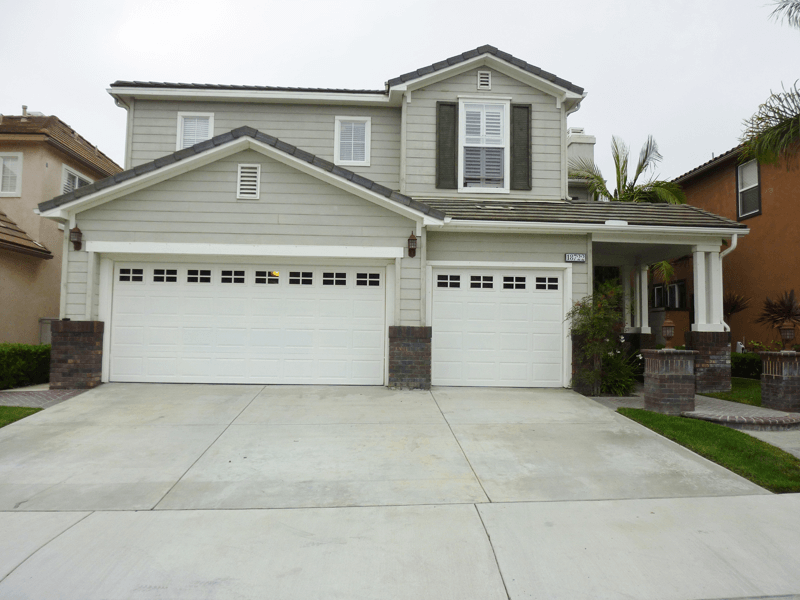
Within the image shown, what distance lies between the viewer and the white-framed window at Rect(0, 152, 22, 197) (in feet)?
45.3

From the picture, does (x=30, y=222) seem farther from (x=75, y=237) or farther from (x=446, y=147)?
(x=446, y=147)

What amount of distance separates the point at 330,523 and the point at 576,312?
269 inches

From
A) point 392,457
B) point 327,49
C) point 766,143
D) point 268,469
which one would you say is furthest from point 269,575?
point 327,49

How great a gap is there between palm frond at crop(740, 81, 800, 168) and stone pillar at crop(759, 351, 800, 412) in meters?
4.60

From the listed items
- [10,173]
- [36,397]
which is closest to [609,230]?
[36,397]

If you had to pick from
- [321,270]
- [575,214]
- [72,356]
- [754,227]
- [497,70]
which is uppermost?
[497,70]

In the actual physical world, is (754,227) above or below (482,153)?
below

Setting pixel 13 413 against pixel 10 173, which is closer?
pixel 13 413

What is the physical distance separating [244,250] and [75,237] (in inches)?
113

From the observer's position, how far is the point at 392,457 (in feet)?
19.2

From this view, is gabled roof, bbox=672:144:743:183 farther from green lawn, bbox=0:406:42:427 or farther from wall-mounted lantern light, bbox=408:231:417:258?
green lawn, bbox=0:406:42:427

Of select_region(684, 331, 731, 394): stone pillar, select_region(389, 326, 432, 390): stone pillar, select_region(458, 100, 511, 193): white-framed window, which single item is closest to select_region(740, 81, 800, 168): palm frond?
select_region(684, 331, 731, 394): stone pillar

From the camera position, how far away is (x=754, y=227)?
14.4m

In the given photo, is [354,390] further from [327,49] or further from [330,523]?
[327,49]
